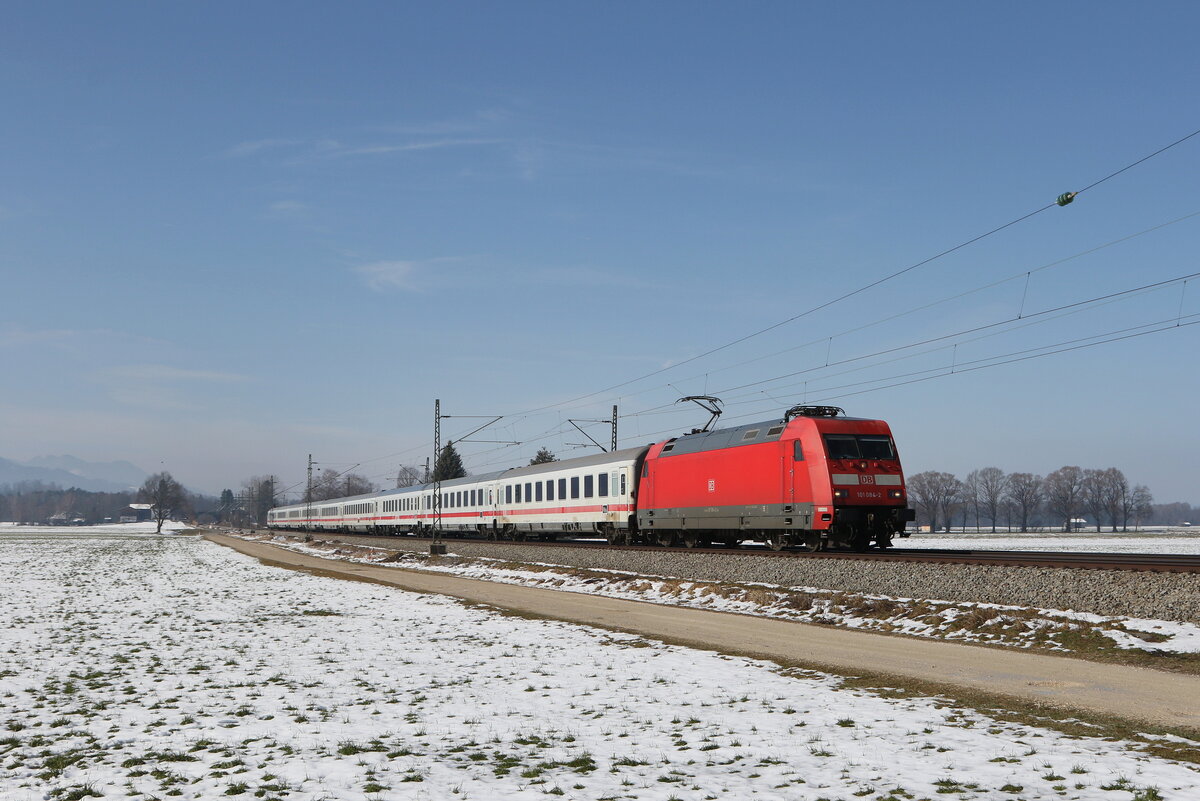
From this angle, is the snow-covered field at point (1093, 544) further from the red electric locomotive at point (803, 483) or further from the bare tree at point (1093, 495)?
the bare tree at point (1093, 495)

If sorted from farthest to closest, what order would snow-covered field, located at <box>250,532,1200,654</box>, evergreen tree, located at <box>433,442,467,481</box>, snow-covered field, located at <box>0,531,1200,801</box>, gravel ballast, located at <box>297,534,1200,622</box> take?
1. evergreen tree, located at <box>433,442,467,481</box>
2. gravel ballast, located at <box>297,534,1200,622</box>
3. snow-covered field, located at <box>250,532,1200,654</box>
4. snow-covered field, located at <box>0,531,1200,801</box>

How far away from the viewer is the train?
87.7 feet

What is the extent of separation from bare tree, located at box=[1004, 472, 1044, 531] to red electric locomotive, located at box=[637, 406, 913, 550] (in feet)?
516

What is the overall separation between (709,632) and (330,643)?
7.83 meters

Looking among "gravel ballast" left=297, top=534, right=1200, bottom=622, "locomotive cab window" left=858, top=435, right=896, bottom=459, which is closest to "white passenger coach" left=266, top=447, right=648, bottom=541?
"gravel ballast" left=297, top=534, right=1200, bottom=622

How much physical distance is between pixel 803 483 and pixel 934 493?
169586 millimetres

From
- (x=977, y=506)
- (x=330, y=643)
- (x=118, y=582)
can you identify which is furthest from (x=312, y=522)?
(x=977, y=506)

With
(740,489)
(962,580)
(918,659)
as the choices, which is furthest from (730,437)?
(918,659)

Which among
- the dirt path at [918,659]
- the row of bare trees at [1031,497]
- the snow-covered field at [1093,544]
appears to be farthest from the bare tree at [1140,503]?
the dirt path at [918,659]

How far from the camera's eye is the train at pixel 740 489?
1052 inches

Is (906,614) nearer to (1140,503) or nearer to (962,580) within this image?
(962,580)

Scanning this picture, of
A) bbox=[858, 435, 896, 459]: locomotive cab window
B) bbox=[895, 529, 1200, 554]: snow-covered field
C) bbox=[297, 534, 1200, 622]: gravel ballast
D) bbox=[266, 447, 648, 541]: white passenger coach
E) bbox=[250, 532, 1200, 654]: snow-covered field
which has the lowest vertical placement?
bbox=[895, 529, 1200, 554]: snow-covered field

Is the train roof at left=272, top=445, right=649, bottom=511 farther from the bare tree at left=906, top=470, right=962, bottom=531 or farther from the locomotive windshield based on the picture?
the bare tree at left=906, top=470, right=962, bottom=531

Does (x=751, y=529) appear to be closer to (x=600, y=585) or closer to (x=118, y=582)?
(x=600, y=585)
